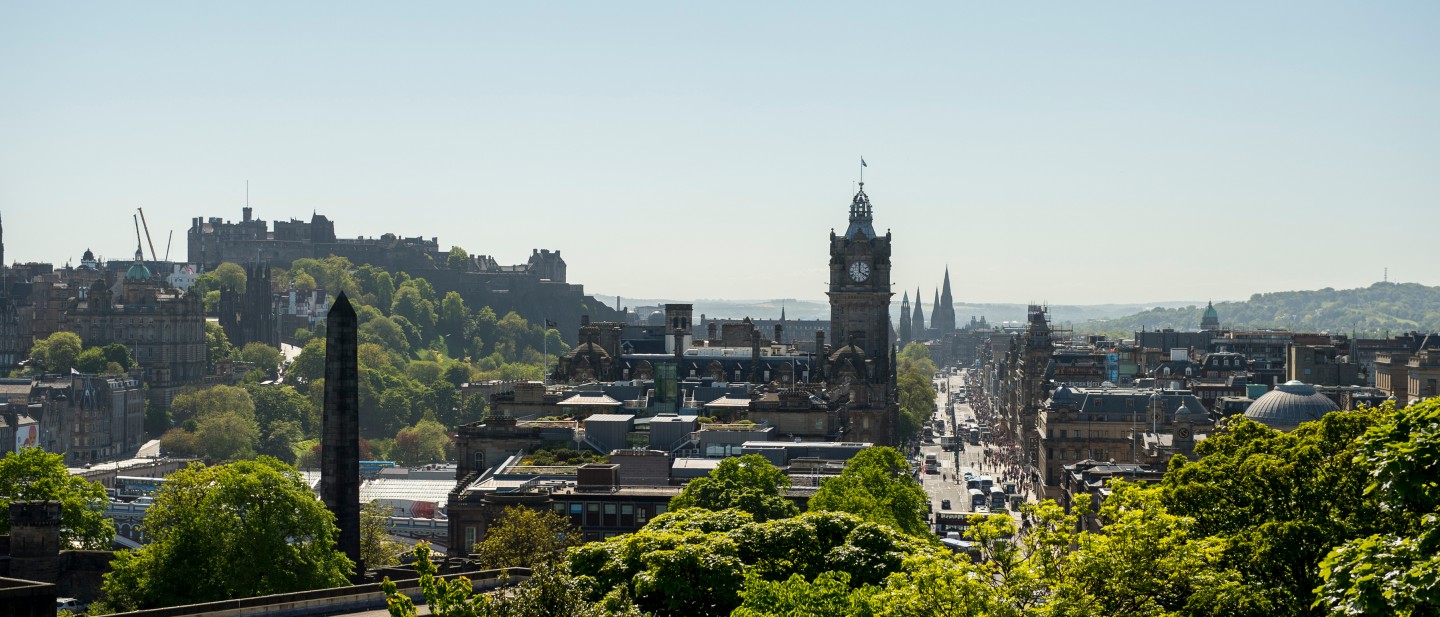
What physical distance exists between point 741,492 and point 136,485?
9437 centimetres

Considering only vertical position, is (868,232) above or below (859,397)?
above

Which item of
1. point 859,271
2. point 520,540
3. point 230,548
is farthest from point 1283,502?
point 859,271

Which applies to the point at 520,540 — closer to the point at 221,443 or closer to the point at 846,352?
the point at 846,352

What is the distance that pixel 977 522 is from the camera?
42500 mm

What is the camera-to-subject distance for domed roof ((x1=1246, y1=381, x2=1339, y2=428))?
127m

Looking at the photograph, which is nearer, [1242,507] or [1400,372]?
[1242,507]

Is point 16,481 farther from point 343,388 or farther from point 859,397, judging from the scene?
point 859,397

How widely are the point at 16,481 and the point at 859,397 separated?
242 ft

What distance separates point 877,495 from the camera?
75.6 meters

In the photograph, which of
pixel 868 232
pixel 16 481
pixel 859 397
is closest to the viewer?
pixel 16 481

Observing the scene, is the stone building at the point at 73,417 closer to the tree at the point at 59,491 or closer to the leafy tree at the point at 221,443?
the leafy tree at the point at 221,443

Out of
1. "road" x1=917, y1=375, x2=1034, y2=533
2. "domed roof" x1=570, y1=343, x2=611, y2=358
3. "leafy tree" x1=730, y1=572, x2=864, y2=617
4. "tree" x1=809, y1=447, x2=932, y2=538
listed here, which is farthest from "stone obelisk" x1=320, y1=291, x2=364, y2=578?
"domed roof" x1=570, y1=343, x2=611, y2=358

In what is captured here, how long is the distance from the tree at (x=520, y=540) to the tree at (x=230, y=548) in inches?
308

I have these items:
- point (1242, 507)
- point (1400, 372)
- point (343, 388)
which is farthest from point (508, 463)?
point (1400, 372)
